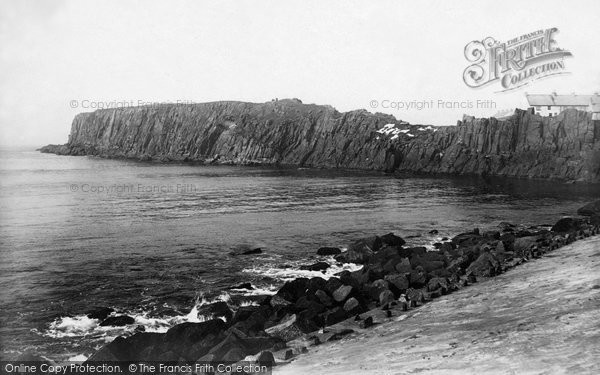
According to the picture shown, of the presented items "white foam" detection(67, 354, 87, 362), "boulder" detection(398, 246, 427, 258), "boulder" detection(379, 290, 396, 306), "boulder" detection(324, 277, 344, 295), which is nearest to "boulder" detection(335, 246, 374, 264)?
"boulder" detection(398, 246, 427, 258)

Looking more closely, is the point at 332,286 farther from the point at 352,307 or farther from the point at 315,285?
the point at 352,307

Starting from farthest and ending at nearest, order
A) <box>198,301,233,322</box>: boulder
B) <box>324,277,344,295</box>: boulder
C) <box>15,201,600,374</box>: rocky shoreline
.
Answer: <box>324,277,344,295</box>: boulder < <box>198,301,233,322</box>: boulder < <box>15,201,600,374</box>: rocky shoreline

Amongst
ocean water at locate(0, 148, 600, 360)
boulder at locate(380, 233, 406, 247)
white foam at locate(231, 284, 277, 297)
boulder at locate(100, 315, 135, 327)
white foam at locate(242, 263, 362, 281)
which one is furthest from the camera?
boulder at locate(380, 233, 406, 247)

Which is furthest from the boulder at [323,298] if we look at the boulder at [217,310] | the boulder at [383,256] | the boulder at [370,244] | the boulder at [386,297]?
the boulder at [370,244]

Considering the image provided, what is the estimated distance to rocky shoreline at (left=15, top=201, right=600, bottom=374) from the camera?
62.0 feet

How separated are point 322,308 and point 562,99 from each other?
137442 mm

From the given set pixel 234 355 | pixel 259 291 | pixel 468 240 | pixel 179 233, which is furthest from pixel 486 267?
pixel 179 233

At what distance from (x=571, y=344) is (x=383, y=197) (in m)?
63.2

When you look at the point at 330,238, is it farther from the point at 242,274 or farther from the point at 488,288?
the point at 488,288

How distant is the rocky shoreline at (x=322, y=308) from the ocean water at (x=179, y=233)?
8.34 ft

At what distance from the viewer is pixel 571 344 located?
1476cm

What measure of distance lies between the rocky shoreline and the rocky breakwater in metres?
0.04

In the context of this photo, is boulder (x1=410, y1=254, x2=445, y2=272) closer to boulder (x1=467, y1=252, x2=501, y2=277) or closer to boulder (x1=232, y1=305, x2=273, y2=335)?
boulder (x1=467, y1=252, x2=501, y2=277)

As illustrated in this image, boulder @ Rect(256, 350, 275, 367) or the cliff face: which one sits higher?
the cliff face
